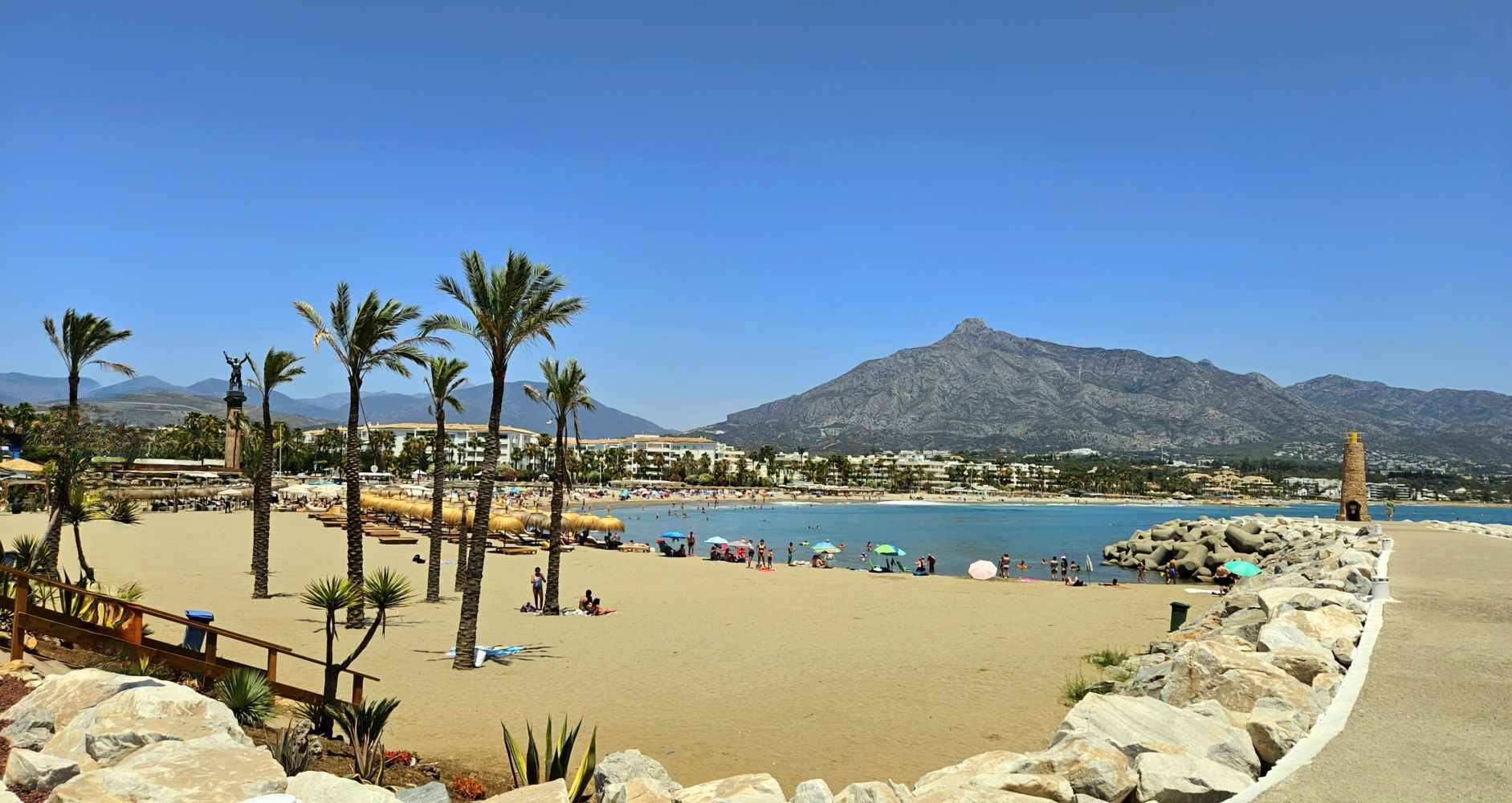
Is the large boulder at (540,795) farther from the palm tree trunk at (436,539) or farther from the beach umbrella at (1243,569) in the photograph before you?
the beach umbrella at (1243,569)

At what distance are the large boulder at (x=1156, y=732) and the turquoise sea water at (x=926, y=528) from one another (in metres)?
32.3

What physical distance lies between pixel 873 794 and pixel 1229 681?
402 cm

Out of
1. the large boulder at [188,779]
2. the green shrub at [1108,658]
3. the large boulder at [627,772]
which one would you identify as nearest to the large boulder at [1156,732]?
the large boulder at [627,772]

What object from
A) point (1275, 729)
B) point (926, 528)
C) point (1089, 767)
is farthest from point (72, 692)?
point (926, 528)

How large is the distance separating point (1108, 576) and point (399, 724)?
119 feet

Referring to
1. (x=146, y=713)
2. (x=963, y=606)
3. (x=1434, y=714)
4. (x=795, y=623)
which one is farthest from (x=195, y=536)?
(x=1434, y=714)

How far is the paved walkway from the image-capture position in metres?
5.34

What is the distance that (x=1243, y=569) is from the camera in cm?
2883

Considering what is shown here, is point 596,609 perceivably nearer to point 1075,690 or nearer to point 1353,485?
point 1075,690

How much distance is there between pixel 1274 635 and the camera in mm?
9336

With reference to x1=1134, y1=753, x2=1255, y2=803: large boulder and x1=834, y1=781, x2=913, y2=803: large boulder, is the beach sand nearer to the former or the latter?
x1=834, y1=781, x2=913, y2=803: large boulder

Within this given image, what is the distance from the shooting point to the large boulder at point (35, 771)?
5289 millimetres

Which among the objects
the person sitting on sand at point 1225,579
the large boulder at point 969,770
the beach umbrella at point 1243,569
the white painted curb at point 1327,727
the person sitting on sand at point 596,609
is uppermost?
the white painted curb at point 1327,727

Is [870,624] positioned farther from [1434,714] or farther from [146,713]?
[146,713]
